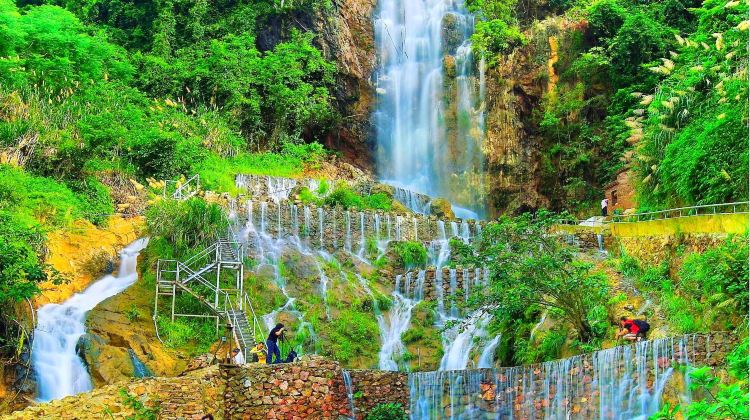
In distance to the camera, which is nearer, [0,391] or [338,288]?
[0,391]

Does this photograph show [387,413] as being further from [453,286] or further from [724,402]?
[724,402]

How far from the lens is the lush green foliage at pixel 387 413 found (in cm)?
1695

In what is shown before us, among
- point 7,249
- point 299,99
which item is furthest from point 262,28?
point 7,249

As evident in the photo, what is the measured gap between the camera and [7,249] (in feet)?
58.1

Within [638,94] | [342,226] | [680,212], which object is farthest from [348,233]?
[638,94]

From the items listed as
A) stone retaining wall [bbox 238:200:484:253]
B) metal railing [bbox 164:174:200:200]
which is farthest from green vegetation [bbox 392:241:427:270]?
metal railing [bbox 164:174:200:200]

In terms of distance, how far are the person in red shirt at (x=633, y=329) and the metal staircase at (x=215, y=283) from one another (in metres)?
8.03

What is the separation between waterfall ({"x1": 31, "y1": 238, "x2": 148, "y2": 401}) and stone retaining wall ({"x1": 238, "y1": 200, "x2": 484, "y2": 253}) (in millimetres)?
5009

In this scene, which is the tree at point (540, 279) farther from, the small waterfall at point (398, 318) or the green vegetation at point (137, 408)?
the green vegetation at point (137, 408)

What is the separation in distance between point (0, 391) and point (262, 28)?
22913mm

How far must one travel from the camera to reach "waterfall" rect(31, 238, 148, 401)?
1727cm

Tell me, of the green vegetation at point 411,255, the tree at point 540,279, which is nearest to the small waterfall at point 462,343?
the tree at point 540,279

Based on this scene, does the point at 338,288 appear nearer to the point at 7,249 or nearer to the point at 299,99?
the point at 7,249

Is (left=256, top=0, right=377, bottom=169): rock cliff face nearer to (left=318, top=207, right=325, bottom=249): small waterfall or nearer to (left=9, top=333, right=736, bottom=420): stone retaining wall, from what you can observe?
(left=318, top=207, right=325, bottom=249): small waterfall
